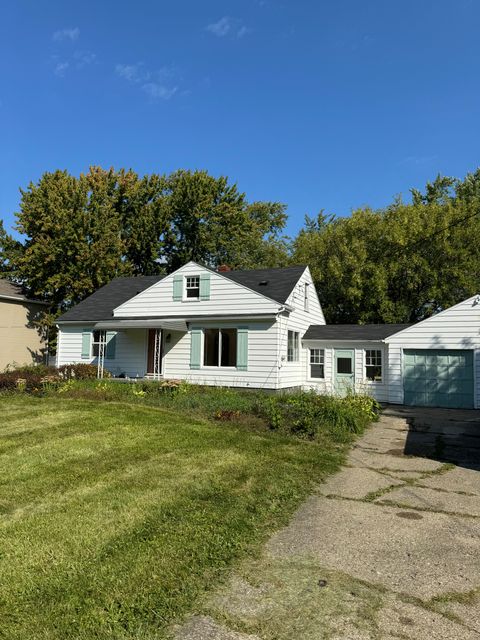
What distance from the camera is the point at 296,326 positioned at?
19.6 m

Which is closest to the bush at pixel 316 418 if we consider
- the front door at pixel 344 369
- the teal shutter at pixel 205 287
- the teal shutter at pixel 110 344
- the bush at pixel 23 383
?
the front door at pixel 344 369

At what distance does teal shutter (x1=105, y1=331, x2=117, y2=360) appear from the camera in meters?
20.6

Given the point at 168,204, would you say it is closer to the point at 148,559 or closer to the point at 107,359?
the point at 107,359

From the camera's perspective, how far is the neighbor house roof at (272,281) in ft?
61.1

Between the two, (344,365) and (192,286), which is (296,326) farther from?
(192,286)

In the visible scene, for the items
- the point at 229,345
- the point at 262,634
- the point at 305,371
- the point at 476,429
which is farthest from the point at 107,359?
the point at 262,634

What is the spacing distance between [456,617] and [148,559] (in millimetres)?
2451

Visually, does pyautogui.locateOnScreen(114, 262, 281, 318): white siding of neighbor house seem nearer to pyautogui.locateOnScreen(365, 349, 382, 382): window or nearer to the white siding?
the white siding

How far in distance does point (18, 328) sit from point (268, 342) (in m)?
17.0

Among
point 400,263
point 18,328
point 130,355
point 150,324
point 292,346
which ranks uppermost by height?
point 400,263

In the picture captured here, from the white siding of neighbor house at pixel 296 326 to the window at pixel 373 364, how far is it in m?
2.83

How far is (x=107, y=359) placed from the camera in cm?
2062

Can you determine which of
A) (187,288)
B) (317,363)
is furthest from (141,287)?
(317,363)

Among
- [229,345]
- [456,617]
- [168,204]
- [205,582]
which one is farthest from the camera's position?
[168,204]
